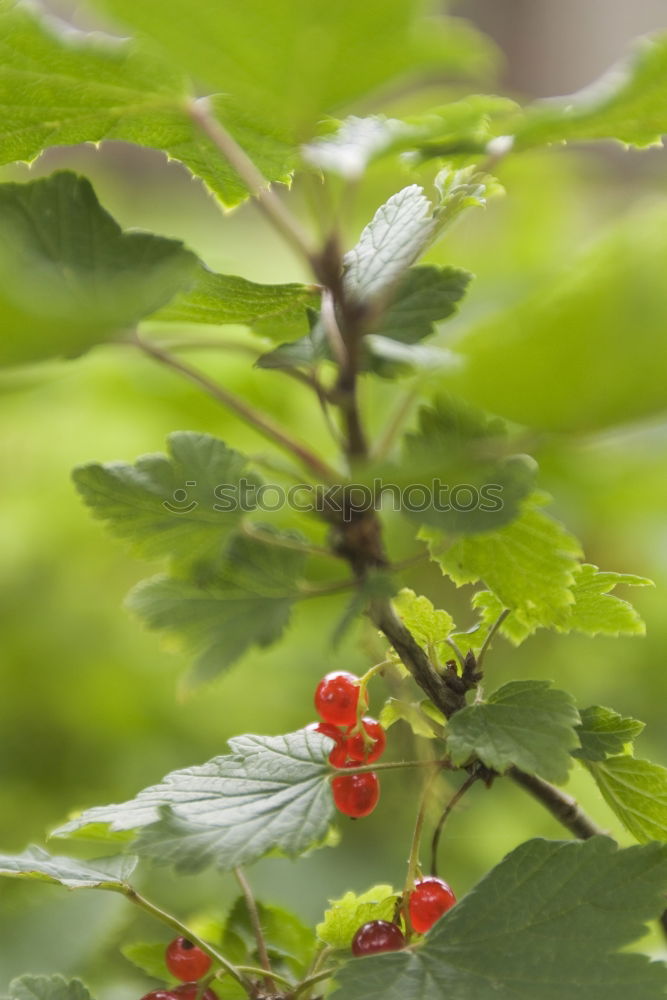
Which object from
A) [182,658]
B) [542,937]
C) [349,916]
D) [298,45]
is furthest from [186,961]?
[182,658]

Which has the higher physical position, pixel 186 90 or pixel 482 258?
pixel 186 90

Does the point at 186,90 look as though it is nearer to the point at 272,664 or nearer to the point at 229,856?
the point at 229,856

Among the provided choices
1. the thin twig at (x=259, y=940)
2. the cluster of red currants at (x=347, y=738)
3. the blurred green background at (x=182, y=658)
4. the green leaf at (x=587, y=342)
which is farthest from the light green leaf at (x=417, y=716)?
the blurred green background at (x=182, y=658)

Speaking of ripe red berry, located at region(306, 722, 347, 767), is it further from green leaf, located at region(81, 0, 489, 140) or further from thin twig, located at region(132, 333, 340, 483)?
green leaf, located at region(81, 0, 489, 140)

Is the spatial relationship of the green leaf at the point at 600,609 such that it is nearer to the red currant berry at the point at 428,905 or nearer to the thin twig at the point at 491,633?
the thin twig at the point at 491,633

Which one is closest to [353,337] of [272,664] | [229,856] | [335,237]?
[335,237]

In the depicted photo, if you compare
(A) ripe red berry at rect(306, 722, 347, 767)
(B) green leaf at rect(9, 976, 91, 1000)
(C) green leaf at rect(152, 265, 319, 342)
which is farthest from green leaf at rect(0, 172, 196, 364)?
(B) green leaf at rect(9, 976, 91, 1000)
